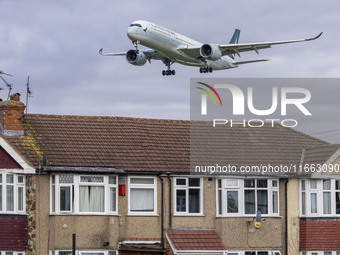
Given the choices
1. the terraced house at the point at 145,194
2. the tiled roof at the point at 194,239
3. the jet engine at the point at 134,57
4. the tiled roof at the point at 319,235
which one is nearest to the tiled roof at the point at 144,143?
the terraced house at the point at 145,194

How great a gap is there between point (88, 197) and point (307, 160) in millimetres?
10700

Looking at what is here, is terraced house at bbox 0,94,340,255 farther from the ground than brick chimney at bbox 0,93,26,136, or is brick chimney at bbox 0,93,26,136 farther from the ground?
brick chimney at bbox 0,93,26,136

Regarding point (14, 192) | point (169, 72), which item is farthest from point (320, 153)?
point (169, 72)

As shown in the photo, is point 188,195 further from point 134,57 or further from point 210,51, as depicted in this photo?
point 134,57

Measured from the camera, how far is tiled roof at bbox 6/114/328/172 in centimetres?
3359

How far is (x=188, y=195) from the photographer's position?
111 feet

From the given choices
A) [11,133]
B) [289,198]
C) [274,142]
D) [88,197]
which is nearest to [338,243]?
[289,198]

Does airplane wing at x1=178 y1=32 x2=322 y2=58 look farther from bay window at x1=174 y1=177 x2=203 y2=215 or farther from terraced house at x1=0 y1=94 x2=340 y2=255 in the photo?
bay window at x1=174 y1=177 x2=203 y2=215

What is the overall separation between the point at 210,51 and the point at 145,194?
17.6 m

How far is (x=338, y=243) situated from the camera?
35.1 m

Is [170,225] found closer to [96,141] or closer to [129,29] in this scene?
[96,141]

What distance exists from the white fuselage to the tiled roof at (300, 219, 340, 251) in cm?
1698

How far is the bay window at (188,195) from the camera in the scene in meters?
33.8

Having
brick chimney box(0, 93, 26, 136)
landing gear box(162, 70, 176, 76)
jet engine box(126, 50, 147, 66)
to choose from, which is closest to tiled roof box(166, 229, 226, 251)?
brick chimney box(0, 93, 26, 136)
